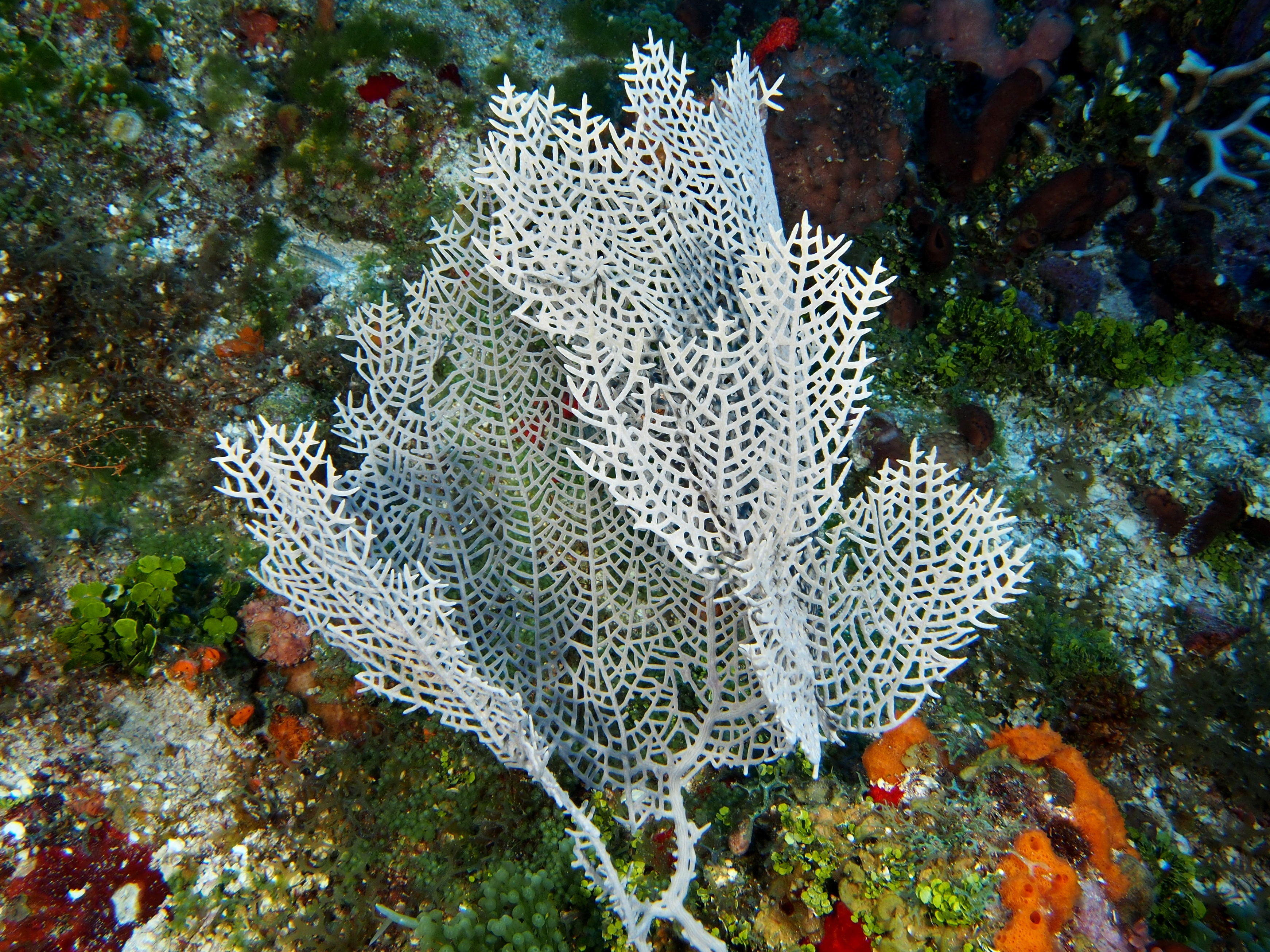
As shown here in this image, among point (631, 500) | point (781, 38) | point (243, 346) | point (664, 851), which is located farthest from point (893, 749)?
point (781, 38)

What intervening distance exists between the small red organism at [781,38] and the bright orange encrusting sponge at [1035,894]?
6.41 metres

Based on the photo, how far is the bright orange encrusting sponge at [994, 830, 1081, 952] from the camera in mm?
2400

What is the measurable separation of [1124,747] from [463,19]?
7255mm

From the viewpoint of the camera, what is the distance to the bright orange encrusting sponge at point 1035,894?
7.88ft

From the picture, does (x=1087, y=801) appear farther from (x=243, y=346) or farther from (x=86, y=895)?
(x=243, y=346)

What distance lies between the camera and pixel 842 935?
2539 mm

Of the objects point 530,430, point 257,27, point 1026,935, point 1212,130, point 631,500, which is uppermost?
point 1212,130

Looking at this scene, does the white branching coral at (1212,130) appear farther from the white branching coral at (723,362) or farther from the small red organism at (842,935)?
the small red organism at (842,935)

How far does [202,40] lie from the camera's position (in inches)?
179

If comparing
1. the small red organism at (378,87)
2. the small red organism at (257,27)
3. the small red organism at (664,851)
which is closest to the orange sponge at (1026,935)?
the small red organism at (664,851)

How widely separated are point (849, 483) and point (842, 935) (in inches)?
110

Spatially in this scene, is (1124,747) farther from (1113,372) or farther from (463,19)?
(463,19)

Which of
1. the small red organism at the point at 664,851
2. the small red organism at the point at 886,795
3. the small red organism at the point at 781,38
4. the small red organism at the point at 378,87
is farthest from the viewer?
the small red organism at the point at 781,38

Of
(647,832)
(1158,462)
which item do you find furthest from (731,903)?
(1158,462)
